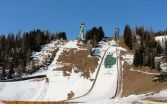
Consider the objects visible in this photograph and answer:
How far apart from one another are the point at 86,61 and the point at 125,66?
10.8 m

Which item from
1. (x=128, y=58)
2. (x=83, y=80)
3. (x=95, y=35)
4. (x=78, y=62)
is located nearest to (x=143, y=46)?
(x=128, y=58)

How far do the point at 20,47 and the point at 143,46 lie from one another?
35.0 meters

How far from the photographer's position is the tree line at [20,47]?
308 feet

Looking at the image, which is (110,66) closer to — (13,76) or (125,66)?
(125,66)

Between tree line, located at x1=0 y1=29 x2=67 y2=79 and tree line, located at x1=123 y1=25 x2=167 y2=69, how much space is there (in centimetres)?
2315

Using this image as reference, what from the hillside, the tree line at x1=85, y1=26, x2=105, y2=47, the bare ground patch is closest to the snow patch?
the hillside

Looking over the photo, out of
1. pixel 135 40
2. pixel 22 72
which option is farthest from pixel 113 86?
pixel 135 40

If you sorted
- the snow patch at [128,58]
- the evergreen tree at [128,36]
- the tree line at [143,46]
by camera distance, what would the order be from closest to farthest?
the tree line at [143,46], the snow patch at [128,58], the evergreen tree at [128,36]

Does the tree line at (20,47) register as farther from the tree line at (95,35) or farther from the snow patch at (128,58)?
the snow patch at (128,58)

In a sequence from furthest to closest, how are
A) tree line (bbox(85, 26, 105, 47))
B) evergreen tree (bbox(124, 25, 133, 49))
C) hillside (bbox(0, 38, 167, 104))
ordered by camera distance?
tree line (bbox(85, 26, 105, 47)), evergreen tree (bbox(124, 25, 133, 49)), hillside (bbox(0, 38, 167, 104))

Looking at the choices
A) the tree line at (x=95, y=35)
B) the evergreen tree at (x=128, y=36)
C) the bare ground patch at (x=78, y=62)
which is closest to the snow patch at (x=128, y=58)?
the bare ground patch at (x=78, y=62)

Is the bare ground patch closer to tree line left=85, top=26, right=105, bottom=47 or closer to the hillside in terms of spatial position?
the hillside

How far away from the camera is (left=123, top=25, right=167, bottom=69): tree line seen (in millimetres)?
87562

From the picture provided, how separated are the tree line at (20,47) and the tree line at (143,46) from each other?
75.9 feet
